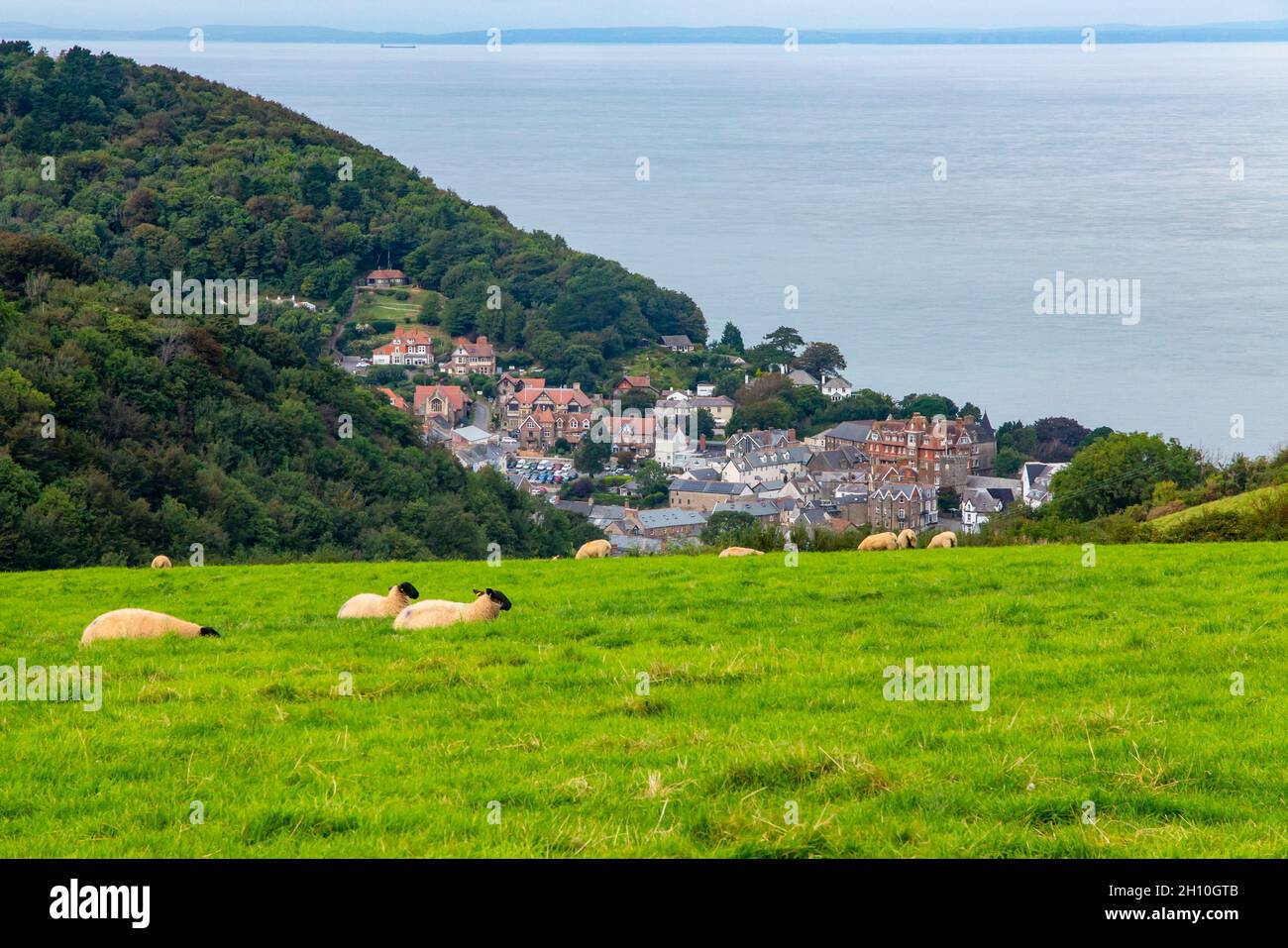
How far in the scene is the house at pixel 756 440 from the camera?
333 feet

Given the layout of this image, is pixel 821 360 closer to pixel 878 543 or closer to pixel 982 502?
pixel 982 502

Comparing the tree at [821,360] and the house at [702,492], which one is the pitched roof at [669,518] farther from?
the tree at [821,360]

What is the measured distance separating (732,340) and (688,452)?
36.5 metres

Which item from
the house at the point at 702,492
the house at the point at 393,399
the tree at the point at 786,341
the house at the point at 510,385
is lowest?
the house at the point at 702,492

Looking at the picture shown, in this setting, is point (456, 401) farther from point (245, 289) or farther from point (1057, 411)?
point (1057, 411)

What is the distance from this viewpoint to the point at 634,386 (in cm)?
11875

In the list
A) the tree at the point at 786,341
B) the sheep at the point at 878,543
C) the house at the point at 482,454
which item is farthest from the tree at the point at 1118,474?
the tree at the point at 786,341

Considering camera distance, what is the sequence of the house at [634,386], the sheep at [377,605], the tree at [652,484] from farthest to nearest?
1. the house at [634,386]
2. the tree at [652,484]
3. the sheep at [377,605]

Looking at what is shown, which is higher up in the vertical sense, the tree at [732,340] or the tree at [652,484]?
the tree at [732,340]

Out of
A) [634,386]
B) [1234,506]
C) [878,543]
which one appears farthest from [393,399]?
[878,543]

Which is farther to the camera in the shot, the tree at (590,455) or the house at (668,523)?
the tree at (590,455)

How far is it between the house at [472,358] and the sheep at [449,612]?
105 metres

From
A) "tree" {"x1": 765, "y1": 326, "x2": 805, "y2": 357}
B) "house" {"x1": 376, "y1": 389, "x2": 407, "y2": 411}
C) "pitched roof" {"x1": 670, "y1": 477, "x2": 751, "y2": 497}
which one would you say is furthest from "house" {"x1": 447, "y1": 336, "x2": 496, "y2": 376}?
"pitched roof" {"x1": 670, "y1": 477, "x2": 751, "y2": 497}
